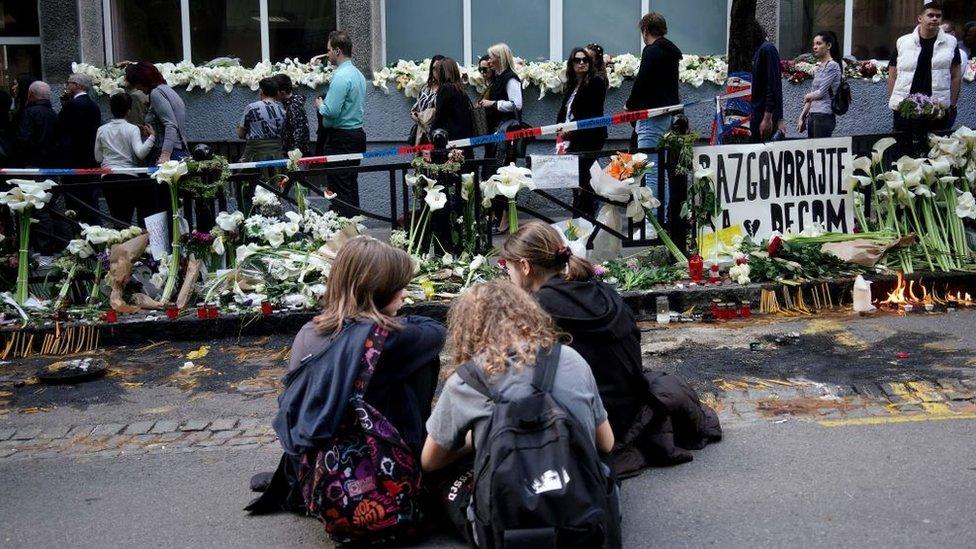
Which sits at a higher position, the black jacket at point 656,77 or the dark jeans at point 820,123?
the black jacket at point 656,77

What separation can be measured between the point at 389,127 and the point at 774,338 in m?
7.30

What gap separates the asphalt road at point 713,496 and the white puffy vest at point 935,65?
5.96 m

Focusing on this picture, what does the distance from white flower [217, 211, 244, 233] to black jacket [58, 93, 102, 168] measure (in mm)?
3845

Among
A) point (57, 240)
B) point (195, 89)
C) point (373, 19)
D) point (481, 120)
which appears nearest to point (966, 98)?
point (481, 120)

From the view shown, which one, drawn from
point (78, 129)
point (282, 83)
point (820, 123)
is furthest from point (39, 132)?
point (820, 123)

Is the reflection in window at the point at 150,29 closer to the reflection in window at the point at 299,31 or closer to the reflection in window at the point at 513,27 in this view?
the reflection in window at the point at 299,31

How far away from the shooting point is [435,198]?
348 inches

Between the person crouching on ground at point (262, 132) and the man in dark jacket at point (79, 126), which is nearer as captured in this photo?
the person crouching on ground at point (262, 132)

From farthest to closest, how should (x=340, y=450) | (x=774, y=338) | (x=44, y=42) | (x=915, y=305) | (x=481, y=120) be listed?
1. (x=44, y=42)
2. (x=481, y=120)
3. (x=915, y=305)
4. (x=774, y=338)
5. (x=340, y=450)

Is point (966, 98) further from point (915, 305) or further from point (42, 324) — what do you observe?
point (42, 324)

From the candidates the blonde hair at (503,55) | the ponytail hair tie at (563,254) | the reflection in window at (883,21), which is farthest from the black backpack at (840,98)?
the ponytail hair tie at (563,254)

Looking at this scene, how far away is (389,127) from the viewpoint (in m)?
14.0

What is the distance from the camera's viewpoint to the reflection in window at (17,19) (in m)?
14.6

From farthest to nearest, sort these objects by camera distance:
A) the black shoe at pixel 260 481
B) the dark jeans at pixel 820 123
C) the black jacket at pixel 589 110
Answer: the dark jeans at pixel 820 123 → the black jacket at pixel 589 110 → the black shoe at pixel 260 481
